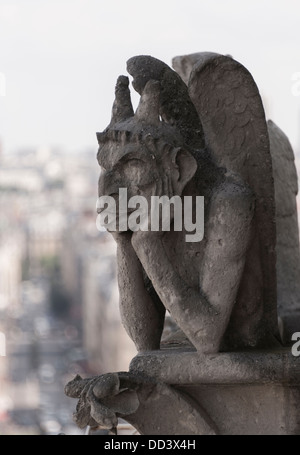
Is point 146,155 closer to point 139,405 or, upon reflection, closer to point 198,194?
point 198,194

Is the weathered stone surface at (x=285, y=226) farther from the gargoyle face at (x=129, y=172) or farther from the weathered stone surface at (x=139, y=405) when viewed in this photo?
the gargoyle face at (x=129, y=172)

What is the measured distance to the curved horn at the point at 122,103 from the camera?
13.6ft

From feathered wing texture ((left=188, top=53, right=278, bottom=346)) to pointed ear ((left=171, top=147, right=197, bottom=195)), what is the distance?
19 cm

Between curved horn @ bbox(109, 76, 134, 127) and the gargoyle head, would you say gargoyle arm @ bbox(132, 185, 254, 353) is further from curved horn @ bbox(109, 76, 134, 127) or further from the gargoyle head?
curved horn @ bbox(109, 76, 134, 127)

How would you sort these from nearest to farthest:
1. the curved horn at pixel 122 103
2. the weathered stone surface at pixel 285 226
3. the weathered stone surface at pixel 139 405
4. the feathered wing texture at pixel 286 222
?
the weathered stone surface at pixel 139 405, the curved horn at pixel 122 103, the weathered stone surface at pixel 285 226, the feathered wing texture at pixel 286 222

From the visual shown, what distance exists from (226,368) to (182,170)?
0.64 metres

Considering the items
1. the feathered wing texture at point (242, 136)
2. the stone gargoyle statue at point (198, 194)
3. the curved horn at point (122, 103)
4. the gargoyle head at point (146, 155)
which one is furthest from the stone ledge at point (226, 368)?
the curved horn at point (122, 103)

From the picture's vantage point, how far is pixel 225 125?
423 centimetres

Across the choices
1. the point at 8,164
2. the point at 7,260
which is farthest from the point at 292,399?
the point at 8,164

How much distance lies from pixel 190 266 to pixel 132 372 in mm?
385

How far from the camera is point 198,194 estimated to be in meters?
4.10

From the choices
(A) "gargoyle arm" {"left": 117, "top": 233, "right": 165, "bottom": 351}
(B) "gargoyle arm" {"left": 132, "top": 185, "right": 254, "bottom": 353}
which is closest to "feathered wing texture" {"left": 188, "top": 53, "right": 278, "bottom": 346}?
(B) "gargoyle arm" {"left": 132, "top": 185, "right": 254, "bottom": 353}

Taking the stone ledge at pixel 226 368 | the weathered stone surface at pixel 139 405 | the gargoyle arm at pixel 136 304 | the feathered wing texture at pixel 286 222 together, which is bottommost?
the weathered stone surface at pixel 139 405
